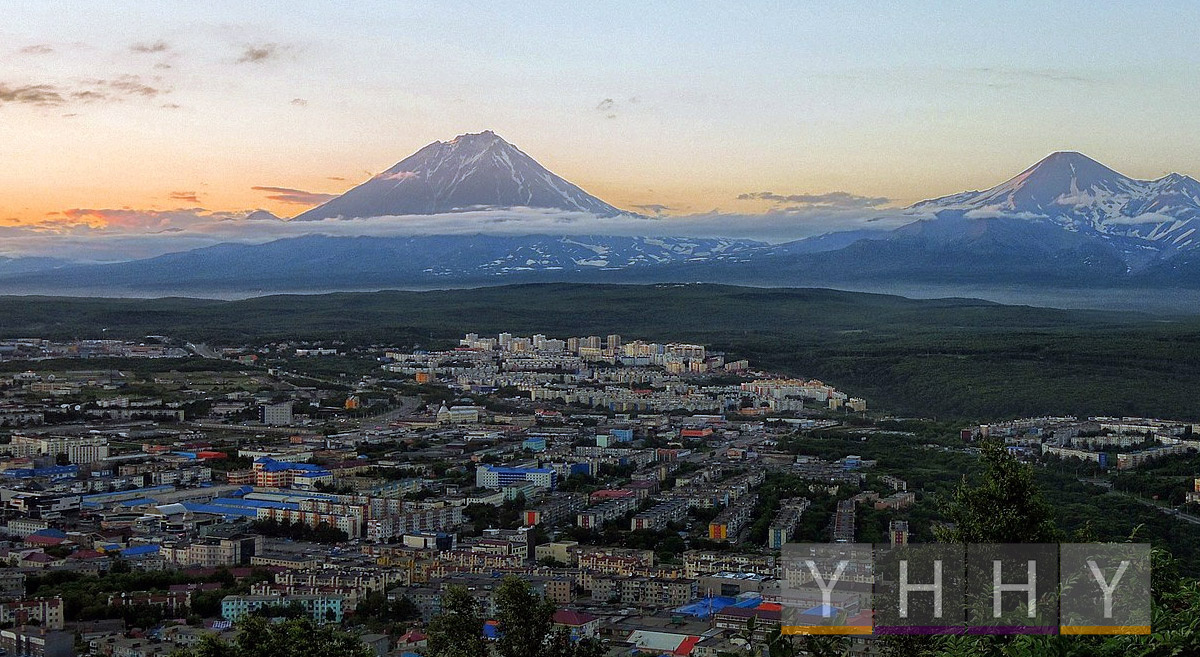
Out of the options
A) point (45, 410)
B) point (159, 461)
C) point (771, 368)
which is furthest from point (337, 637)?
Result: point (771, 368)

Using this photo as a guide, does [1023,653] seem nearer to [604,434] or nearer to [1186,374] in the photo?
[604,434]

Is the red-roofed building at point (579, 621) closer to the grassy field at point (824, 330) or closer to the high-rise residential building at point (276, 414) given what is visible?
the high-rise residential building at point (276, 414)

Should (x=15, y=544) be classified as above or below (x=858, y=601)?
below

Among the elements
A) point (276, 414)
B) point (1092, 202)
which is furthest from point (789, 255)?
point (276, 414)

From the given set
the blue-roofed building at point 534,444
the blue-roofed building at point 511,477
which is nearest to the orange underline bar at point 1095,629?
the blue-roofed building at point 511,477

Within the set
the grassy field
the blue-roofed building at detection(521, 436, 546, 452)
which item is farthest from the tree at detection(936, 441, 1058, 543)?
the grassy field
